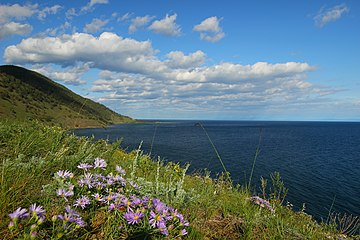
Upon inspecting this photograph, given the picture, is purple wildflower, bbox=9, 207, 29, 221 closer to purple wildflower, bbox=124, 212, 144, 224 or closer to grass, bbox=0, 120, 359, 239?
grass, bbox=0, 120, 359, 239

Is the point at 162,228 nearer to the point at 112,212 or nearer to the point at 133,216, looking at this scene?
the point at 133,216

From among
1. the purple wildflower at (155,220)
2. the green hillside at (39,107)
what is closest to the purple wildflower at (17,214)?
the purple wildflower at (155,220)

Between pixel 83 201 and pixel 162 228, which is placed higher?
pixel 83 201

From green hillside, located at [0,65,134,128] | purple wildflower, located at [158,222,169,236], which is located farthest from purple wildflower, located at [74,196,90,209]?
green hillside, located at [0,65,134,128]

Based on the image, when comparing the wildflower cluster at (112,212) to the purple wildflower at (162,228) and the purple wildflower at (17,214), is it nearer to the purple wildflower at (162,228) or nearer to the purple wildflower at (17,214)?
the purple wildflower at (162,228)

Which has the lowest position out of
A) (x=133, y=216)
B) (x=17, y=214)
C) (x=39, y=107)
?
(x=133, y=216)

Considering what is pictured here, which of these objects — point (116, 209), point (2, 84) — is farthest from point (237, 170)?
point (2, 84)

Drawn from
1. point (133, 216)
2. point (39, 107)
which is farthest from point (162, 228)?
point (39, 107)

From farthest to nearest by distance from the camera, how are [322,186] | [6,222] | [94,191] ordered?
[322,186], [94,191], [6,222]

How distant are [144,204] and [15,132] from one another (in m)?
4.25

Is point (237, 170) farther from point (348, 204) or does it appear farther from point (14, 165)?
point (14, 165)

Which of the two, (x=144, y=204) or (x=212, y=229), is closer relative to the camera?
(x=144, y=204)

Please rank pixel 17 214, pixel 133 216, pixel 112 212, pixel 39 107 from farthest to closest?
pixel 39 107 → pixel 112 212 → pixel 133 216 → pixel 17 214

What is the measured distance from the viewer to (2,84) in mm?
89938
